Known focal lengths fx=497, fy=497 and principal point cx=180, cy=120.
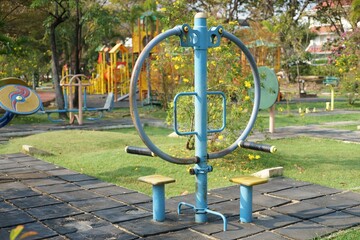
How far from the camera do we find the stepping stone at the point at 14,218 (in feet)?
14.8

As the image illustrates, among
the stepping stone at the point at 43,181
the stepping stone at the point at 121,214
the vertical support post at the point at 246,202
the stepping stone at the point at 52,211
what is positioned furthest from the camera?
the stepping stone at the point at 43,181

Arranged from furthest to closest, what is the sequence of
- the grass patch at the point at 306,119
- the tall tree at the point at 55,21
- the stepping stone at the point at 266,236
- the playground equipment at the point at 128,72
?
the playground equipment at the point at 128,72
the tall tree at the point at 55,21
the grass patch at the point at 306,119
the stepping stone at the point at 266,236

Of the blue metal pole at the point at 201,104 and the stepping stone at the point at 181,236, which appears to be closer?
the stepping stone at the point at 181,236

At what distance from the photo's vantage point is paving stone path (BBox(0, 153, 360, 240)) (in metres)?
4.21

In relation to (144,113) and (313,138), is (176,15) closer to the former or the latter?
(313,138)

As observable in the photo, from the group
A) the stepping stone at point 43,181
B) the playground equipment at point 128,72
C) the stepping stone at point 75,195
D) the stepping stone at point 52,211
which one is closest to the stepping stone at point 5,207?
the stepping stone at point 52,211

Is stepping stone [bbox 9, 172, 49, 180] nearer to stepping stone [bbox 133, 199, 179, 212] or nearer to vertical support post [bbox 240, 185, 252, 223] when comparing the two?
stepping stone [bbox 133, 199, 179, 212]

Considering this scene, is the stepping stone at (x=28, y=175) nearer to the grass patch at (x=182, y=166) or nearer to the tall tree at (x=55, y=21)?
the grass patch at (x=182, y=166)

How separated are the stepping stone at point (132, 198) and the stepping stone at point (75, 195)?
0.88 feet

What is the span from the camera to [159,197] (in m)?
4.51

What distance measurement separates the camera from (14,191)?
579 cm

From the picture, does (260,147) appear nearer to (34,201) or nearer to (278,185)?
(278,185)

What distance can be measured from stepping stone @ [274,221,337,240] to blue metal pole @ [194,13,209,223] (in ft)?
2.33

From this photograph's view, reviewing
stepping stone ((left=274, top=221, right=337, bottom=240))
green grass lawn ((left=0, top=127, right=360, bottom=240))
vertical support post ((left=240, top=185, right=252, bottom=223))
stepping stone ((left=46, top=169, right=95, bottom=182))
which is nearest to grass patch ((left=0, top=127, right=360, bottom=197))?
green grass lawn ((left=0, top=127, right=360, bottom=240))
